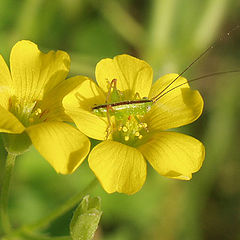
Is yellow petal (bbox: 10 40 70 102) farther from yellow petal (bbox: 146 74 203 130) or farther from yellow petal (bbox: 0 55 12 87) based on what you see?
yellow petal (bbox: 146 74 203 130)

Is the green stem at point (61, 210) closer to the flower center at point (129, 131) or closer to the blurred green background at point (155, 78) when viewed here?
the flower center at point (129, 131)

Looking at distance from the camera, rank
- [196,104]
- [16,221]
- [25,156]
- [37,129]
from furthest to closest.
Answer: [25,156] < [16,221] < [196,104] < [37,129]

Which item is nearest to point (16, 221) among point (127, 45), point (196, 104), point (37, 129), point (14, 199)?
point (14, 199)

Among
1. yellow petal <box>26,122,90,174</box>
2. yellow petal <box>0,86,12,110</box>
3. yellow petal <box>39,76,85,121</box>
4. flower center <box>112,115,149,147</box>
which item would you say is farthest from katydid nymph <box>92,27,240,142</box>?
yellow petal <box>0,86,12,110</box>

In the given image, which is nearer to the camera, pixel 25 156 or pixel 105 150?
pixel 105 150

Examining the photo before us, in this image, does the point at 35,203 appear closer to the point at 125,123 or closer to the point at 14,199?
the point at 14,199

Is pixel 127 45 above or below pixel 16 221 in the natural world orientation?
above

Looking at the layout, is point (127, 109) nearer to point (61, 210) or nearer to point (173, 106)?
point (173, 106)
